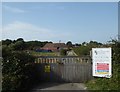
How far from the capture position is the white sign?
13961 millimetres

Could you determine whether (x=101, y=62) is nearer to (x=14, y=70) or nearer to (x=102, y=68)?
(x=102, y=68)

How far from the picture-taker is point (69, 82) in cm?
1559

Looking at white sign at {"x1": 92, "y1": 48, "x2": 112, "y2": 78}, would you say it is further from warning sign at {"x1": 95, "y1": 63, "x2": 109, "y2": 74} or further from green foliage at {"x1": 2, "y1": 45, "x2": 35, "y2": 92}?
green foliage at {"x1": 2, "y1": 45, "x2": 35, "y2": 92}

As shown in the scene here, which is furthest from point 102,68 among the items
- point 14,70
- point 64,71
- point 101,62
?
point 14,70

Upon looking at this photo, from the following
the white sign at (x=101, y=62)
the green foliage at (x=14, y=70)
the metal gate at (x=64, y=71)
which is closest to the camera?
the green foliage at (x=14, y=70)

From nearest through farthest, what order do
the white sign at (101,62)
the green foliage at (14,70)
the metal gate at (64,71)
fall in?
the green foliage at (14,70)
the white sign at (101,62)
the metal gate at (64,71)

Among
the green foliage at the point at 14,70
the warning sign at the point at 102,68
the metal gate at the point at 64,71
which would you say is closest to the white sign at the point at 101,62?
the warning sign at the point at 102,68

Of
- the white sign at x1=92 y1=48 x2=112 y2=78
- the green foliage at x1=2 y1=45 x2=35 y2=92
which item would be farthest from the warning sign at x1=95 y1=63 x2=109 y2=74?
the green foliage at x1=2 y1=45 x2=35 y2=92

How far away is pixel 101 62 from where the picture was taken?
1444 cm

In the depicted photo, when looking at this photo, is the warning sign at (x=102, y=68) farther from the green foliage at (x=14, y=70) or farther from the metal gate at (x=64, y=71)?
the green foliage at (x=14, y=70)

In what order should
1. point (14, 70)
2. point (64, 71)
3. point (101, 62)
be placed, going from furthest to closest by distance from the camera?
1. point (64, 71)
2. point (101, 62)
3. point (14, 70)

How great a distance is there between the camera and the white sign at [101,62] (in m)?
14.0

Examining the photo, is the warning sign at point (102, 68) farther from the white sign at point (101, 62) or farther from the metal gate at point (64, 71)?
the metal gate at point (64, 71)

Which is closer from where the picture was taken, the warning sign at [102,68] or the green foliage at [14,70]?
the green foliage at [14,70]
